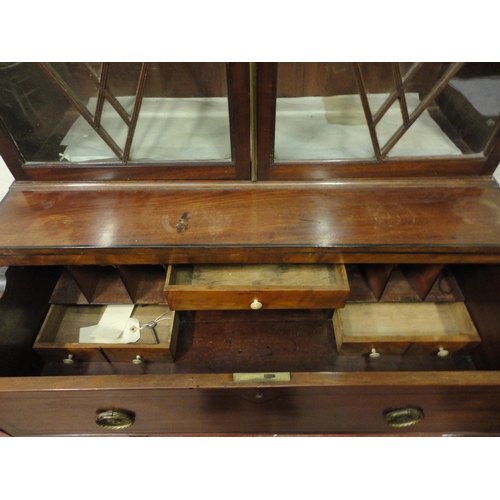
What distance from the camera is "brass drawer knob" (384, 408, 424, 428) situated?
73cm

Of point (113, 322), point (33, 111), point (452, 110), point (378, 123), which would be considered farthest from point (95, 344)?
point (452, 110)

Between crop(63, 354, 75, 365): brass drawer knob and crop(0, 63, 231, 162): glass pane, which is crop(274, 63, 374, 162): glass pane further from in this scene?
crop(63, 354, 75, 365): brass drawer knob

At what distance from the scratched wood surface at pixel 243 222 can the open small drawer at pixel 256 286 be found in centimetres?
6

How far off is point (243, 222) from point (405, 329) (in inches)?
20.7

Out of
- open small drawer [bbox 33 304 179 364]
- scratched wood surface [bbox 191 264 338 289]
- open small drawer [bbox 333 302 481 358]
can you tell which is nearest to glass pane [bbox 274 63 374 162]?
scratched wood surface [bbox 191 264 338 289]

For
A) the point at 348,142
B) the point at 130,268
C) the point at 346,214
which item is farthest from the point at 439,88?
the point at 130,268

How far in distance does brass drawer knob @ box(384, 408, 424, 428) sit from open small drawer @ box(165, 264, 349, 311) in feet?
0.79

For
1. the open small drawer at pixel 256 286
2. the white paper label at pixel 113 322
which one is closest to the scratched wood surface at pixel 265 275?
the open small drawer at pixel 256 286

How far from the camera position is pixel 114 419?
753 millimetres

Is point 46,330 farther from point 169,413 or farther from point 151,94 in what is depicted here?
point 151,94

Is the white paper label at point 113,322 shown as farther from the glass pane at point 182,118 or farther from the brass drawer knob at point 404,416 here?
the brass drawer knob at point 404,416

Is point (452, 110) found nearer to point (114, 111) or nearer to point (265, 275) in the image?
point (265, 275)

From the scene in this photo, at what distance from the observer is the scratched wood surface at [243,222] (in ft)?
2.29

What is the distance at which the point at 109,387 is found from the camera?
66 cm
